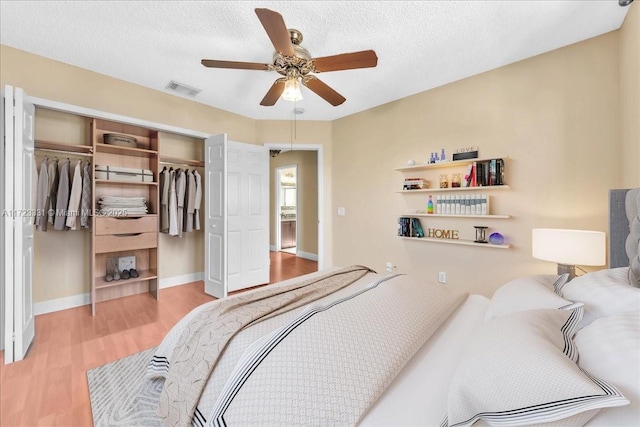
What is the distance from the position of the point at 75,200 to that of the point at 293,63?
2.53m

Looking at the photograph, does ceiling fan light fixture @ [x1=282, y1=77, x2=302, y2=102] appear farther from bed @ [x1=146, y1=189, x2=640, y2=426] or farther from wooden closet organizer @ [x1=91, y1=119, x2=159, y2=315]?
wooden closet organizer @ [x1=91, y1=119, x2=159, y2=315]

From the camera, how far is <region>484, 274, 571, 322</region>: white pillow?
3.75ft

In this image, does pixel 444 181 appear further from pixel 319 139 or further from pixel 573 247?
pixel 319 139

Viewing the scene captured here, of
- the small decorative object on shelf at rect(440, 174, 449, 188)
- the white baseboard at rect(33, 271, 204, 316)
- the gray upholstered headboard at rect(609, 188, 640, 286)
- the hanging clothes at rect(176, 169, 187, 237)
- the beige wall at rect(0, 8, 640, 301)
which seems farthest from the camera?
the hanging clothes at rect(176, 169, 187, 237)

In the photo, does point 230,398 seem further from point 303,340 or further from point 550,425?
point 550,425

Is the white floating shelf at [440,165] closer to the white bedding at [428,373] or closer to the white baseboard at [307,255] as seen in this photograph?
the white bedding at [428,373]

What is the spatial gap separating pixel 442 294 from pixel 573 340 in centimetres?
66

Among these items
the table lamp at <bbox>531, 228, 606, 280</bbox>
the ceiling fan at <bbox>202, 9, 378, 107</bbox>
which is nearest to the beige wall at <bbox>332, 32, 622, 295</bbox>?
the table lamp at <bbox>531, 228, 606, 280</bbox>

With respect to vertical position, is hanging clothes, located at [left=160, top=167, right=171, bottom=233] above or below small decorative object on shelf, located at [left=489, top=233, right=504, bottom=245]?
above

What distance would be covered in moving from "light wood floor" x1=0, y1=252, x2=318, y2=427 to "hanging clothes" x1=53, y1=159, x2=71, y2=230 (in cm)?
92

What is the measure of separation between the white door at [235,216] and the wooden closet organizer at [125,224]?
2.02 feet

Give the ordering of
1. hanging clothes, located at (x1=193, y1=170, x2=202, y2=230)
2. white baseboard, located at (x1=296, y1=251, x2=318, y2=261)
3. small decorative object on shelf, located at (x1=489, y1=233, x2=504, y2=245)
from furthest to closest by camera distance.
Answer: white baseboard, located at (x1=296, y1=251, x2=318, y2=261) < hanging clothes, located at (x1=193, y1=170, x2=202, y2=230) < small decorative object on shelf, located at (x1=489, y1=233, x2=504, y2=245)

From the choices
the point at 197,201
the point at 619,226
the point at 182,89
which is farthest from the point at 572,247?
the point at 182,89

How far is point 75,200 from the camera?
2721mm
